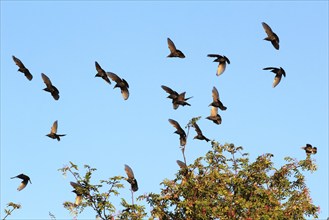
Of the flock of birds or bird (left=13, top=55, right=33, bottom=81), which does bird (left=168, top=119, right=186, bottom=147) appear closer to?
the flock of birds

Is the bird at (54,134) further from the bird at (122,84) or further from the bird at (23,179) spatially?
the bird at (122,84)

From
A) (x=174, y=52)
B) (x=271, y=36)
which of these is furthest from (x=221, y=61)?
(x=271, y=36)

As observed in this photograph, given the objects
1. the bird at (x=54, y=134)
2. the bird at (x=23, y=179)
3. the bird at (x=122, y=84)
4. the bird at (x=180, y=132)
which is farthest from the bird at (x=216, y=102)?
the bird at (x=23, y=179)

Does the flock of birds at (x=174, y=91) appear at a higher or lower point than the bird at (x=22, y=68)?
lower

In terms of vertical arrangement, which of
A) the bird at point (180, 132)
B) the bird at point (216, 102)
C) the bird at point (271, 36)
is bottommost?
the bird at point (180, 132)

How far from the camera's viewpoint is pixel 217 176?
75.9 feet

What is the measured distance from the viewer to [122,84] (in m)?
22.5

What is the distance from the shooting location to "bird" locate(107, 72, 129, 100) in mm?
22469

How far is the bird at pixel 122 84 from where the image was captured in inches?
885

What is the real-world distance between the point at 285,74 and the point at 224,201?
5.32m

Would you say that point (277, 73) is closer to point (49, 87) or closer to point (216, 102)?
point (216, 102)

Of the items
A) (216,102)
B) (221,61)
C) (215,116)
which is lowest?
(215,116)

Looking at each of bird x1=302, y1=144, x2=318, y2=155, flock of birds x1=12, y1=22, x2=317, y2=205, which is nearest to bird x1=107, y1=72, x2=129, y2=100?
flock of birds x1=12, y1=22, x2=317, y2=205

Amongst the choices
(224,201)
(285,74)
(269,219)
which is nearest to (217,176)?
(224,201)
